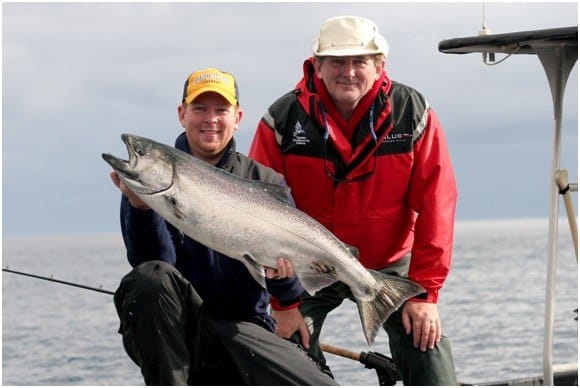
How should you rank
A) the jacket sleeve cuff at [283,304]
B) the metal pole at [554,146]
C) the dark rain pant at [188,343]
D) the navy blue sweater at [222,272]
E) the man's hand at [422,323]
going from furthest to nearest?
the metal pole at [554,146] < the man's hand at [422,323] < the jacket sleeve cuff at [283,304] < the navy blue sweater at [222,272] < the dark rain pant at [188,343]

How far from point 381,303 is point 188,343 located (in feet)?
3.41

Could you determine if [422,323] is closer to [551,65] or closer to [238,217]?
[238,217]

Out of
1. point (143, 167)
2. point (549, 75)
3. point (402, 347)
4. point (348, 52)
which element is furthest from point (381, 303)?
point (549, 75)

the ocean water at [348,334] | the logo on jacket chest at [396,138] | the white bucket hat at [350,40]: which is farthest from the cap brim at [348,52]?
the ocean water at [348,334]

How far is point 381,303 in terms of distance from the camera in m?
5.93

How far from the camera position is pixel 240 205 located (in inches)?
210

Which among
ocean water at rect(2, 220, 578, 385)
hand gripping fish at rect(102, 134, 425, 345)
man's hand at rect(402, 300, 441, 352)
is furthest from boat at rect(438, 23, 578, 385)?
ocean water at rect(2, 220, 578, 385)

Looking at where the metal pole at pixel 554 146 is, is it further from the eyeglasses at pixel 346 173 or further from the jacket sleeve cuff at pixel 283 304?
the jacket sleeve cuff at pixel 283 304

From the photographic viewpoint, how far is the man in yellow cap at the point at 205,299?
5.59 meters

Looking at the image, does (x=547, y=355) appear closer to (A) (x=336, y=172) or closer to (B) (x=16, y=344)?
(A) (x=336, y=172)

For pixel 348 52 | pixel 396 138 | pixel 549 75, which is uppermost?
pixel 348 52

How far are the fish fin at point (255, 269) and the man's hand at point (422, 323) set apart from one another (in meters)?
1.22

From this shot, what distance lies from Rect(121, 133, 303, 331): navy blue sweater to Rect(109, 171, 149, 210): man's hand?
28cm

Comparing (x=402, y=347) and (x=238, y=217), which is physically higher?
(x=238, y=217)
